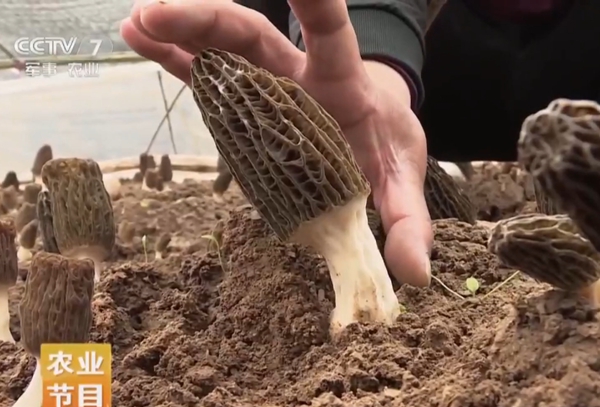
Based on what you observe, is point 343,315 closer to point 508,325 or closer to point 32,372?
point 508,325

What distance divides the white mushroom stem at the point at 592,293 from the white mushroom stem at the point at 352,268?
0.24 m

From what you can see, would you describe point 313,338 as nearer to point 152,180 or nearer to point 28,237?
point 28,237

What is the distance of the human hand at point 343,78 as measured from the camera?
1.00 meters

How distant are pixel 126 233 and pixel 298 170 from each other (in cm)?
107

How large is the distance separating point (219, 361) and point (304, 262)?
17cm

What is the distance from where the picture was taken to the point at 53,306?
0.86 meters

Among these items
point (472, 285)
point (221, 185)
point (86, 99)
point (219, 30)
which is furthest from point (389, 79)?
point (86, 99)

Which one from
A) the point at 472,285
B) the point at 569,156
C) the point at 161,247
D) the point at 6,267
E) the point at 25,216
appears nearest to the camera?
the point at 569,156

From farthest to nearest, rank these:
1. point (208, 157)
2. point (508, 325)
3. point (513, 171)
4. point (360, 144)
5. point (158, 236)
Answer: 1. point (208, 157)
2. point (513, 171)
3. point (158, 236)
4. point (360, 144)
5. point (508, 325)

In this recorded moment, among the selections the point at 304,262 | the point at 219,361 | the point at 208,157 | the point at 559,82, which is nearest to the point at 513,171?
the point at 559,82

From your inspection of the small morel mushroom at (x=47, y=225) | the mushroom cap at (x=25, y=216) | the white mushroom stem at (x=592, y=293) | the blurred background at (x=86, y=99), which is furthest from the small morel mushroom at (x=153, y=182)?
the white mushroom stem at (x=592, y=293)

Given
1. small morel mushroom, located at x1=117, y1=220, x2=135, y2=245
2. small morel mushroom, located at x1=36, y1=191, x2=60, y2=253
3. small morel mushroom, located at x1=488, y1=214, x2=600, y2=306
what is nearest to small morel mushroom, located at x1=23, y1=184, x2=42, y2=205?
small morel mushroom, located at x1=117, y1=220, x2=135, y2=245

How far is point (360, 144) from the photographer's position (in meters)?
1.23

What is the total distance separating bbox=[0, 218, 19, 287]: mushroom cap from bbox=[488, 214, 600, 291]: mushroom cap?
2.40ft
